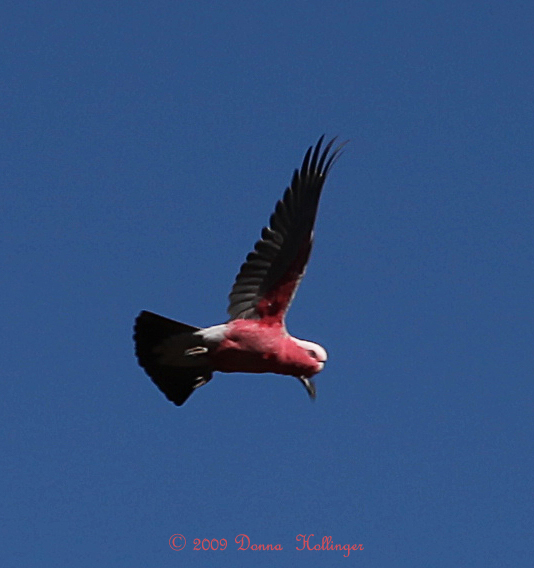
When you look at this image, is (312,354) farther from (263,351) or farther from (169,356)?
(169,356)

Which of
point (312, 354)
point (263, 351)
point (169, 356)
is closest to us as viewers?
point (263, 351)

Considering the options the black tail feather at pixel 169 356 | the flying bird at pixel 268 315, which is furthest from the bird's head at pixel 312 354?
the black tail feather at pixel 169 356

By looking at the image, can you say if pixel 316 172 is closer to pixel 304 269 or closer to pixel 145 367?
pixel 304 269

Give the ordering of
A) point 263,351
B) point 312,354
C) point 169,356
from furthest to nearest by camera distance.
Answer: point 169,356 → point 312,354 → point 263,351

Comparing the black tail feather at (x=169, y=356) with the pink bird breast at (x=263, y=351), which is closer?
the pink bird breast at (x=263, y=351)

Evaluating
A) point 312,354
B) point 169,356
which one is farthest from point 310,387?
point 169,356

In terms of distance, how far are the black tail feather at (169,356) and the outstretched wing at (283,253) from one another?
694 mm

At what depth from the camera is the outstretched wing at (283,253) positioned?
2181cm

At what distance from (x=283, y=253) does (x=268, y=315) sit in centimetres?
78

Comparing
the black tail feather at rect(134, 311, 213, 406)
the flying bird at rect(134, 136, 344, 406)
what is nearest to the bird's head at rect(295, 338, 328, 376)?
the flying bird at rect(134, 136, 344, 406)

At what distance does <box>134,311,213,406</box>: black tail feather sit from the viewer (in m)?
22.1

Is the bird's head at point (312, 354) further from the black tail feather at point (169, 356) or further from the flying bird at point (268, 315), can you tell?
the black tail feather at point (169, 356)

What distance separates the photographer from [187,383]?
22.8 meters

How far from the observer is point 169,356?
881 inches
